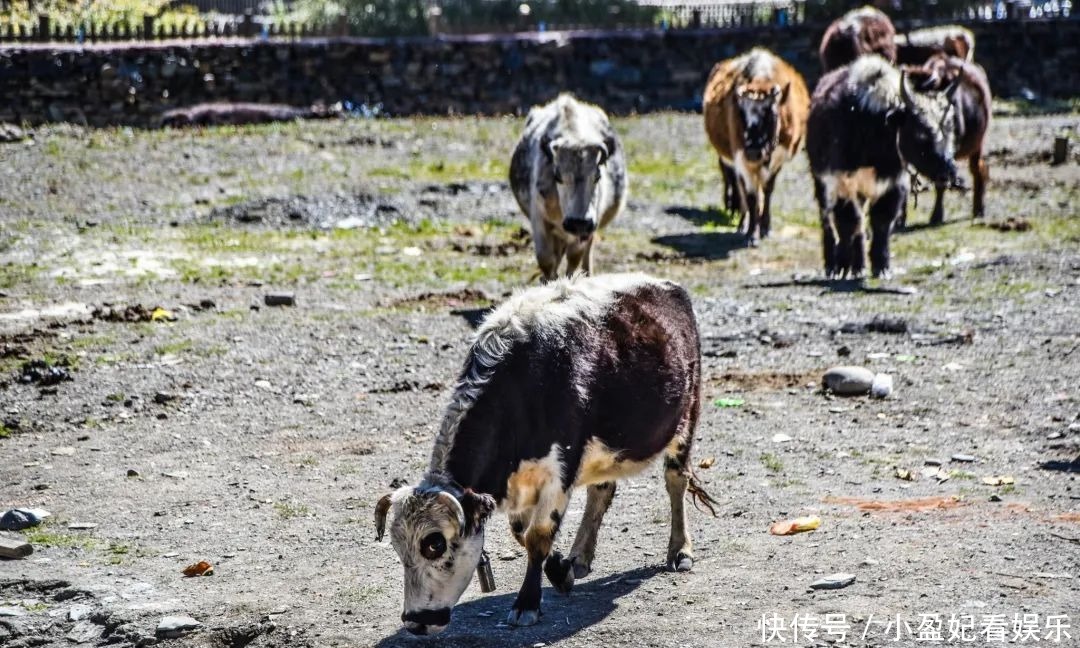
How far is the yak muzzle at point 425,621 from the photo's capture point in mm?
5980

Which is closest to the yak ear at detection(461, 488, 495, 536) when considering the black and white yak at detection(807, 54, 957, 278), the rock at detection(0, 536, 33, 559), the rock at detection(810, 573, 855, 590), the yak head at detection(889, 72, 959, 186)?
the rock at detection(810, 573, 855, 590)

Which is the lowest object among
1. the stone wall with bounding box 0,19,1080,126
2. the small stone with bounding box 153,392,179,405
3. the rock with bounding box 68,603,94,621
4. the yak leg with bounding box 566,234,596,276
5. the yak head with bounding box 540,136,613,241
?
the rock with bounding box 68,603,94,621

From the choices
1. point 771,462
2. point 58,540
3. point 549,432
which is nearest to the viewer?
point 549,432

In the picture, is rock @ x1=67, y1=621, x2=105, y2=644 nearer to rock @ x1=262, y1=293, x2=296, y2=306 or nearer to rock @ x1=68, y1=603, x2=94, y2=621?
rock @ x1=68, y1=603, x2=94, y2=621

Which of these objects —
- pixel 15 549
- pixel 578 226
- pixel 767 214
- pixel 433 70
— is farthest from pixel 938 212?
pixel 15 549

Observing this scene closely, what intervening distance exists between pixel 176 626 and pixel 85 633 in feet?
1.55

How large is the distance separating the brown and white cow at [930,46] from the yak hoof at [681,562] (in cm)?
1332

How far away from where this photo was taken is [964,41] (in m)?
20.7

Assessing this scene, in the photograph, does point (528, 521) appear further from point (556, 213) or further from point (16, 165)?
point (16, 165)

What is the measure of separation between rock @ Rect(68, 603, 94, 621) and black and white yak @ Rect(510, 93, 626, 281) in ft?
16.0

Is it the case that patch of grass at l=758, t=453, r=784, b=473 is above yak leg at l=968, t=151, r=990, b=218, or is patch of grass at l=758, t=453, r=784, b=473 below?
below

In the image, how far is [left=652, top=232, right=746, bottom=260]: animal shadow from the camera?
15.7 meters

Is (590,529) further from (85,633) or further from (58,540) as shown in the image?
(58,540)

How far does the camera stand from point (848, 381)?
10.2 metres
